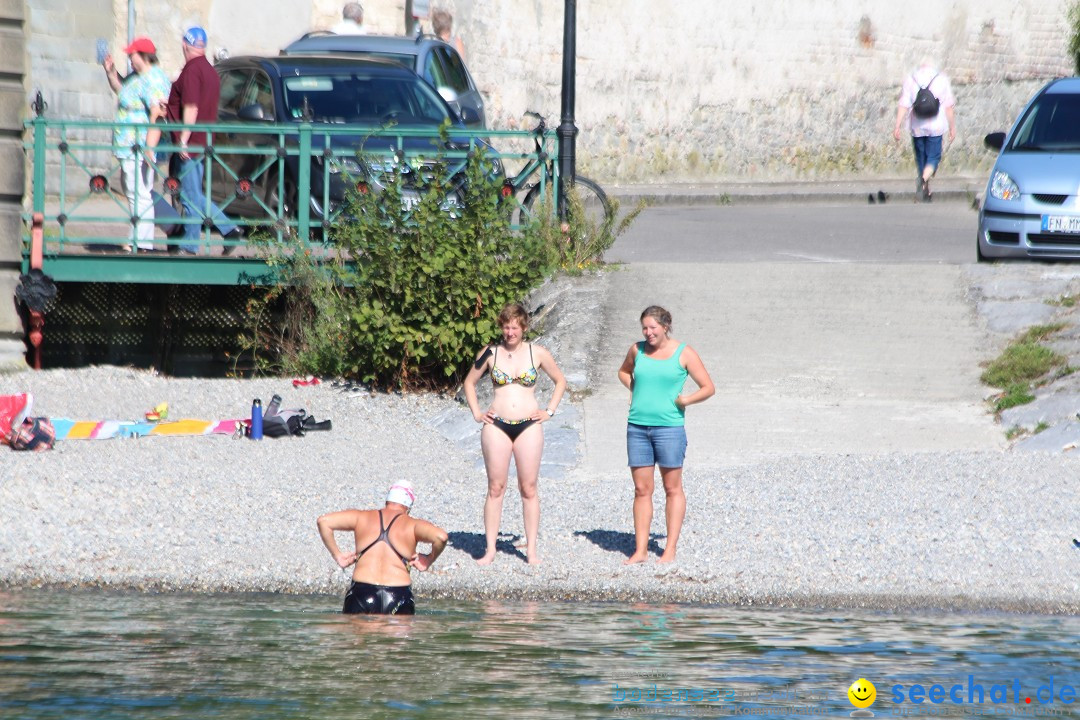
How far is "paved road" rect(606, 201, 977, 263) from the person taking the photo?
17562mm

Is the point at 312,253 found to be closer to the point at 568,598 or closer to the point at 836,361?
the point at 836,361

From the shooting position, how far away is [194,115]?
1455 cm

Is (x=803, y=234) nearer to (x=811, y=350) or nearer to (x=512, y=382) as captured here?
(x=811, y=350)

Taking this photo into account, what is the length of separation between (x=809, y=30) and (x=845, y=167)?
2.52 m

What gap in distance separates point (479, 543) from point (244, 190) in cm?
525

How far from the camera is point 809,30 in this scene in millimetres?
28656

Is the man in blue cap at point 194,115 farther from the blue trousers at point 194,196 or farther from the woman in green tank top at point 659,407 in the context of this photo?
the woman in green tank top at point 659,407

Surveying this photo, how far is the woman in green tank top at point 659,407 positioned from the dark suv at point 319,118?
4.98 m

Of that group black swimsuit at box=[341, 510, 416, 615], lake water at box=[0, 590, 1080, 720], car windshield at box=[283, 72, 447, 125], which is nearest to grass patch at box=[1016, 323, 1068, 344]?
lake water at box=[0, 590, 1080, 720]

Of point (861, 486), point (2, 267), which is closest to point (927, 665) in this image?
point (861, 486)

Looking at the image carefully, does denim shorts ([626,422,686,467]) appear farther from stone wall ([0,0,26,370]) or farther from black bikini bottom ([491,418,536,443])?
stone wall ([0,0,26,370])

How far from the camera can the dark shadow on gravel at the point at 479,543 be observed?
10.0 m

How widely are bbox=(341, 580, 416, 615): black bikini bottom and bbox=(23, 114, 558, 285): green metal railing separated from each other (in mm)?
5933

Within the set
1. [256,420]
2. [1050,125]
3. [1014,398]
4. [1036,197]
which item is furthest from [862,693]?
[1050,125]
